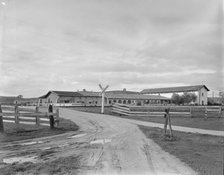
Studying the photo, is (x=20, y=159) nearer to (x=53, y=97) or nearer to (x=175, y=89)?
(x=53, y=97)

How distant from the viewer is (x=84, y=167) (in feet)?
13.3

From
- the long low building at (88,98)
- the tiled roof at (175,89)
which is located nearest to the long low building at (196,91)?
the tiled roof at (175,89)

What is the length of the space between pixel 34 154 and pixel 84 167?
5.11 ft

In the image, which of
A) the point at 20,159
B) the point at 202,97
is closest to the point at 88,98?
the point at 202,97

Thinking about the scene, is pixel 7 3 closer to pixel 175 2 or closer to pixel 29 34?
pixel 29 34

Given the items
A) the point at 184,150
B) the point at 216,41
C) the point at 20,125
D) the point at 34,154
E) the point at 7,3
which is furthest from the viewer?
the point at 20,125

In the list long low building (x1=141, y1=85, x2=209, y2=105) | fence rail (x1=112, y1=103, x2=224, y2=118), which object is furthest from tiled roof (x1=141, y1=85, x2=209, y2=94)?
fence rail (x1=112, y1=103, x2=224, y2=118)

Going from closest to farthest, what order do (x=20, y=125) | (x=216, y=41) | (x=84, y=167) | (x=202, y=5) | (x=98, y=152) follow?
1. (x=216, y=41)
2. (x=202, y=5)
3. (x=84, y=167)
4. (x=98, y=152)
5. (x=20, y=125)

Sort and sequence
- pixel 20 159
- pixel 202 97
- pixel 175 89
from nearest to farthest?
1. pixel 20 159
2. pixel 202 97
3. pixel 175 89

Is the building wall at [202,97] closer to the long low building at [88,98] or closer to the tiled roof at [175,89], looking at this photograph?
the tiled roof at [175,89]

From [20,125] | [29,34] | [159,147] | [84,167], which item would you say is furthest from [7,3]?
[20,125]

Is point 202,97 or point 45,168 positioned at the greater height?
point 202,97

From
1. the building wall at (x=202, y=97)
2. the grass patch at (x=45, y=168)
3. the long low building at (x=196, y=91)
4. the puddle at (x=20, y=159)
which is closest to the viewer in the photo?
the grass patch at (x=45, y=168)

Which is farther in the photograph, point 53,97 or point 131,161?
point 53,97
